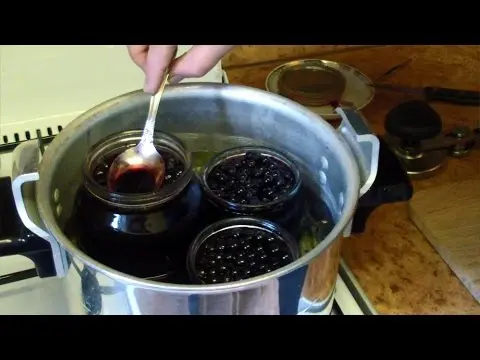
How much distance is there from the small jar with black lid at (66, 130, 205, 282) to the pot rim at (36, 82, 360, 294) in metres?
0.03

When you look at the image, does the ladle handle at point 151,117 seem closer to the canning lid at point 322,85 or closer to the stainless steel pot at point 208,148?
the stainless steel pot at point 208,148

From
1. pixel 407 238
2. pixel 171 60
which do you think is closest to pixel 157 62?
pixel 171 60

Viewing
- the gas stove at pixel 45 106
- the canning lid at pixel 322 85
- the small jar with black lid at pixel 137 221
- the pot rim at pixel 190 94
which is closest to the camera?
the pot rim at pixel 190 94

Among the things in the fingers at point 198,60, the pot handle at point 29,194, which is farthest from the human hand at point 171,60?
the pot handle at point 29,194

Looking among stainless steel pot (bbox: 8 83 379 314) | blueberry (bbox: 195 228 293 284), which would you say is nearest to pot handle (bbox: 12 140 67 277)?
stainless steel pot (bbox: 8 83 379 314)

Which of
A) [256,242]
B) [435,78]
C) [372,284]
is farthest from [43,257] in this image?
[435,78]

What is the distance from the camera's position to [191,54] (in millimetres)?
513

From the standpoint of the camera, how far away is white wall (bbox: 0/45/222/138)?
0.61m

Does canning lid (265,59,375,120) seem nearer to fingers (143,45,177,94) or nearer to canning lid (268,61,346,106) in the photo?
canning lid (268,61,346,106)

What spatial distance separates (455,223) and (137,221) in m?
0.31

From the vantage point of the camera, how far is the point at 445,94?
763 mm

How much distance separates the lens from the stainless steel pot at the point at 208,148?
1.36 ft

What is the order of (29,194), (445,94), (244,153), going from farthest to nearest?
(445,94) → (244,153) → (29,194)

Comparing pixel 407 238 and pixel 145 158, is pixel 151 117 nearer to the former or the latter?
pixel 145 158
